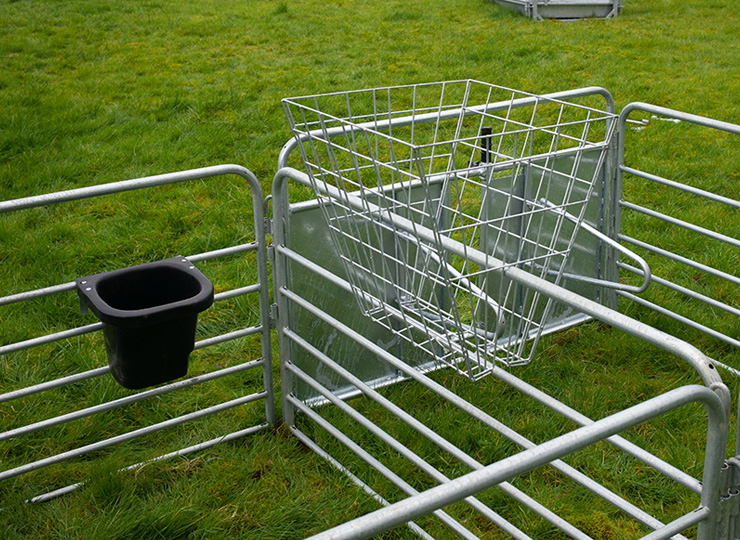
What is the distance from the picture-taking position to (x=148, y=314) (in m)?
2.27

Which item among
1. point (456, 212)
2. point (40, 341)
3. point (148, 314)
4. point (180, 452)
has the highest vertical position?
point (456, 212)

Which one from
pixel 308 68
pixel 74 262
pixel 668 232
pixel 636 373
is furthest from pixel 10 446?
pixel 308 68

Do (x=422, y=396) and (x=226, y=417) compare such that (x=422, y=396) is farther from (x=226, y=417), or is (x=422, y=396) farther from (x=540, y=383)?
(x=226, y=417)

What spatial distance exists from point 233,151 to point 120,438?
3.49m

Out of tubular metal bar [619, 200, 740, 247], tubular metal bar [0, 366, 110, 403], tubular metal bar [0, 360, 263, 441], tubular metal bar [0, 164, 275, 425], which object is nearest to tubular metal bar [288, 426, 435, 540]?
tubular metal bar [0, 164, 275, 425]

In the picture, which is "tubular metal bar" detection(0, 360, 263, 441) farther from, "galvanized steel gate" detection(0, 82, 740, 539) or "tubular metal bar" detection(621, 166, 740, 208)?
"tubular metal bar" detection(621, 166, 740, 208)

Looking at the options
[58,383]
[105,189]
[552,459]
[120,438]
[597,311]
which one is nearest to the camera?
[552,459]

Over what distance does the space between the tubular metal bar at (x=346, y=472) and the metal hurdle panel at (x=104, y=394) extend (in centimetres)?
16

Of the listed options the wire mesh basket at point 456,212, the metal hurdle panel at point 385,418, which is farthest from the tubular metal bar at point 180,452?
the wire mesh basket at point 456,212

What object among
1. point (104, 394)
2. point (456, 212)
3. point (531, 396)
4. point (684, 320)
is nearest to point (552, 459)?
point (531, 396)

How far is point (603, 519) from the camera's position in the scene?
2.58m

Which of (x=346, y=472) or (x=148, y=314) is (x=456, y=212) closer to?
(x=148, y=314)

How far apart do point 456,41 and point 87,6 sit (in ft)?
16.1

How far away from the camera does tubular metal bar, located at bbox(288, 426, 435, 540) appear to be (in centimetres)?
247
